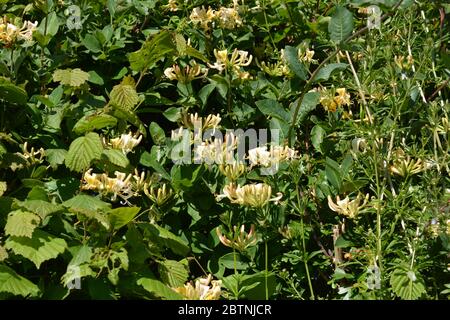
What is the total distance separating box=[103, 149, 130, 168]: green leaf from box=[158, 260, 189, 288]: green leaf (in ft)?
0.95

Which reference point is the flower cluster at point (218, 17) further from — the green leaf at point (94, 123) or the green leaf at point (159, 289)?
the green leaf at point (159, 289)

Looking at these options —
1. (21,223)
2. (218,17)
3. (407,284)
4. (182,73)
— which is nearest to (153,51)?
(182,73)

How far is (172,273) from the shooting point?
2.19 meters

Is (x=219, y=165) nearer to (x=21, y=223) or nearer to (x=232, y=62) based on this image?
(x=232, y=62)

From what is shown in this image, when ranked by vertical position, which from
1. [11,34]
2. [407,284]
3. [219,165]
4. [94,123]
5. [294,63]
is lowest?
[407,284]

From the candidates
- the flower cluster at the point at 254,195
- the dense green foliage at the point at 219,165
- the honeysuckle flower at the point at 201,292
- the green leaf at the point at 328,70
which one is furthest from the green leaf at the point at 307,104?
the honeysuckle flower at the point at 201,292

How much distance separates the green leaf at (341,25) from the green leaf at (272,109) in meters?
0.31

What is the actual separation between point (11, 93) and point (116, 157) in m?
0.40

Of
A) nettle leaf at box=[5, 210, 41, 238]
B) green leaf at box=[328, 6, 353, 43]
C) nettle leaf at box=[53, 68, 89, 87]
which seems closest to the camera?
nettle leaf at box=[5, 210, 41, 238]

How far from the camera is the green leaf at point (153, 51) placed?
249 centimetres

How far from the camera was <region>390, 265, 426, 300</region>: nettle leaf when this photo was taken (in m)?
2.04

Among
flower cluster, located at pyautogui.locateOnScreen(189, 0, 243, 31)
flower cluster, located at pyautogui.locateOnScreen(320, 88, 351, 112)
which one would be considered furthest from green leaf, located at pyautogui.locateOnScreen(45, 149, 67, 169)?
flower cluster, located at pyautogui.locateOnScreen(320, 88, 351, 112)

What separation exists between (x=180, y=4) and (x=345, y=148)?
92 centimetres

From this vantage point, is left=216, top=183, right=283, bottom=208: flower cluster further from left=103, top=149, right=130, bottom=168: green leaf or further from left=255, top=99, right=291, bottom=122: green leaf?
left=255, top=99, right=291, bottom=122: green leaf
